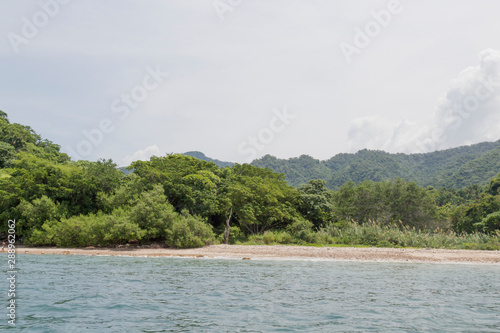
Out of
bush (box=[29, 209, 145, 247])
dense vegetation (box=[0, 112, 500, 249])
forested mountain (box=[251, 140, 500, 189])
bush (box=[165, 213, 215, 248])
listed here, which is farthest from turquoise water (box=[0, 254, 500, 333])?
forested mountain (box=[251, 140, 500, 189])

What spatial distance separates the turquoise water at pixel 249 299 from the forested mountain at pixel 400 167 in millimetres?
86098

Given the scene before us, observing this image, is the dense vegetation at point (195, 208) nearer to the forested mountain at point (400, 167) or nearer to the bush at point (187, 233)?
the bush at point (187, 233)

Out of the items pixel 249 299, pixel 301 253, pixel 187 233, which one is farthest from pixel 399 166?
pixel 249 299

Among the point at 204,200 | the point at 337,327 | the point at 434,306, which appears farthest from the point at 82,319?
the point at 204,200

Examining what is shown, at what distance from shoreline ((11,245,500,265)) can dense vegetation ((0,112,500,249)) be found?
4.03ft

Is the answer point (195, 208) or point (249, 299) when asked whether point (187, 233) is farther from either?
point (249, 299)

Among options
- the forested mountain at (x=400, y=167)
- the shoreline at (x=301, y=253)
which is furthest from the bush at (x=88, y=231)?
the forested mountain at (x=400, y=167)

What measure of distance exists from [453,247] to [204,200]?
22.1 m

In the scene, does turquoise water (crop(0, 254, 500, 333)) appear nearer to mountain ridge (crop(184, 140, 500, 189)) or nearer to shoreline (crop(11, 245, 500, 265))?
shoreline (crop(11, 245, 500, 265))

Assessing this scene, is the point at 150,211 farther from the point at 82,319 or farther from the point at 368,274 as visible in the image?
the point at 82,319

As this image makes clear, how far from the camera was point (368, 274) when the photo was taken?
63.7ft

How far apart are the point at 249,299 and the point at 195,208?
22.1 meters

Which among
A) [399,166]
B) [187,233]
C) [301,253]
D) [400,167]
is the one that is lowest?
[301,253]

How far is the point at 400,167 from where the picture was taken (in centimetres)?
13475
